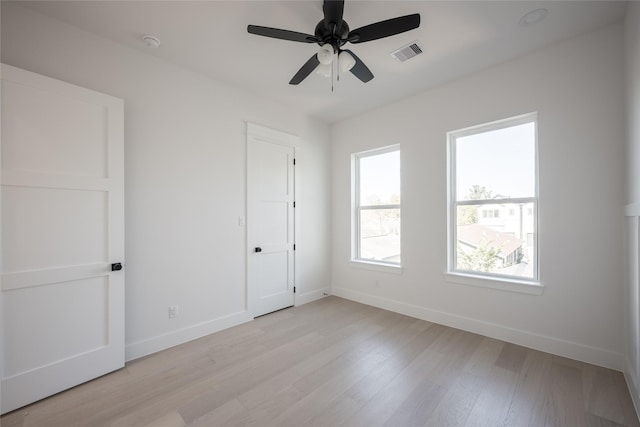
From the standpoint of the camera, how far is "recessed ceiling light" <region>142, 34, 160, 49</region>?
93.3 inches

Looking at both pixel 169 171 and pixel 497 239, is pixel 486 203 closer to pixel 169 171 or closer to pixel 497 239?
pixel 497 239

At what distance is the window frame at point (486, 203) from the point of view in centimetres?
267

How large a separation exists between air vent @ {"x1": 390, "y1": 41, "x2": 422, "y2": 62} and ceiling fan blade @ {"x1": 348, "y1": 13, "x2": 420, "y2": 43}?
747 mm

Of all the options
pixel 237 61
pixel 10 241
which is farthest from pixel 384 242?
pixel 10 241

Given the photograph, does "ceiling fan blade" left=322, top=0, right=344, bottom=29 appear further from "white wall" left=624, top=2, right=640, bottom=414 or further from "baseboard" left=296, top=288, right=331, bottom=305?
"baseboard" left=296, top=288, right=331, bottom=305

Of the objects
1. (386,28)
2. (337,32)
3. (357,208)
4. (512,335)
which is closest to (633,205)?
(512,335)

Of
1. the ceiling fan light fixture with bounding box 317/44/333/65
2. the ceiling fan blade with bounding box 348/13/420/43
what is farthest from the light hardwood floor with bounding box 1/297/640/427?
the ceiling fan blade with bounding box 348/13/420/43

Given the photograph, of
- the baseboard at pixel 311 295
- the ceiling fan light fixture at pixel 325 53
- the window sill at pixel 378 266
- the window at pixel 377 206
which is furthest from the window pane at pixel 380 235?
the ceiling fan light fixture at pixel 325 53

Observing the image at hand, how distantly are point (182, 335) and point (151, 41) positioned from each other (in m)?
2.91

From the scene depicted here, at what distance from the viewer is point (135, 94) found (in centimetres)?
255

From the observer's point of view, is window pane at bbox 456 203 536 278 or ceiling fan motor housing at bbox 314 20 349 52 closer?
ceiling fan motor housing at bbox 314 20 349 52

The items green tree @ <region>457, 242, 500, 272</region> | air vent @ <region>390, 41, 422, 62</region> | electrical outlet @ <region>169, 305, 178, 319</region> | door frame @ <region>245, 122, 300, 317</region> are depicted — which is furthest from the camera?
door frame @ <region>245, 122, 300, 317</region>

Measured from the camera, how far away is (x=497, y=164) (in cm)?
297

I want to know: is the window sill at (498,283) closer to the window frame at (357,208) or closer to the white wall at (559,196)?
the white wall at (559,196)
